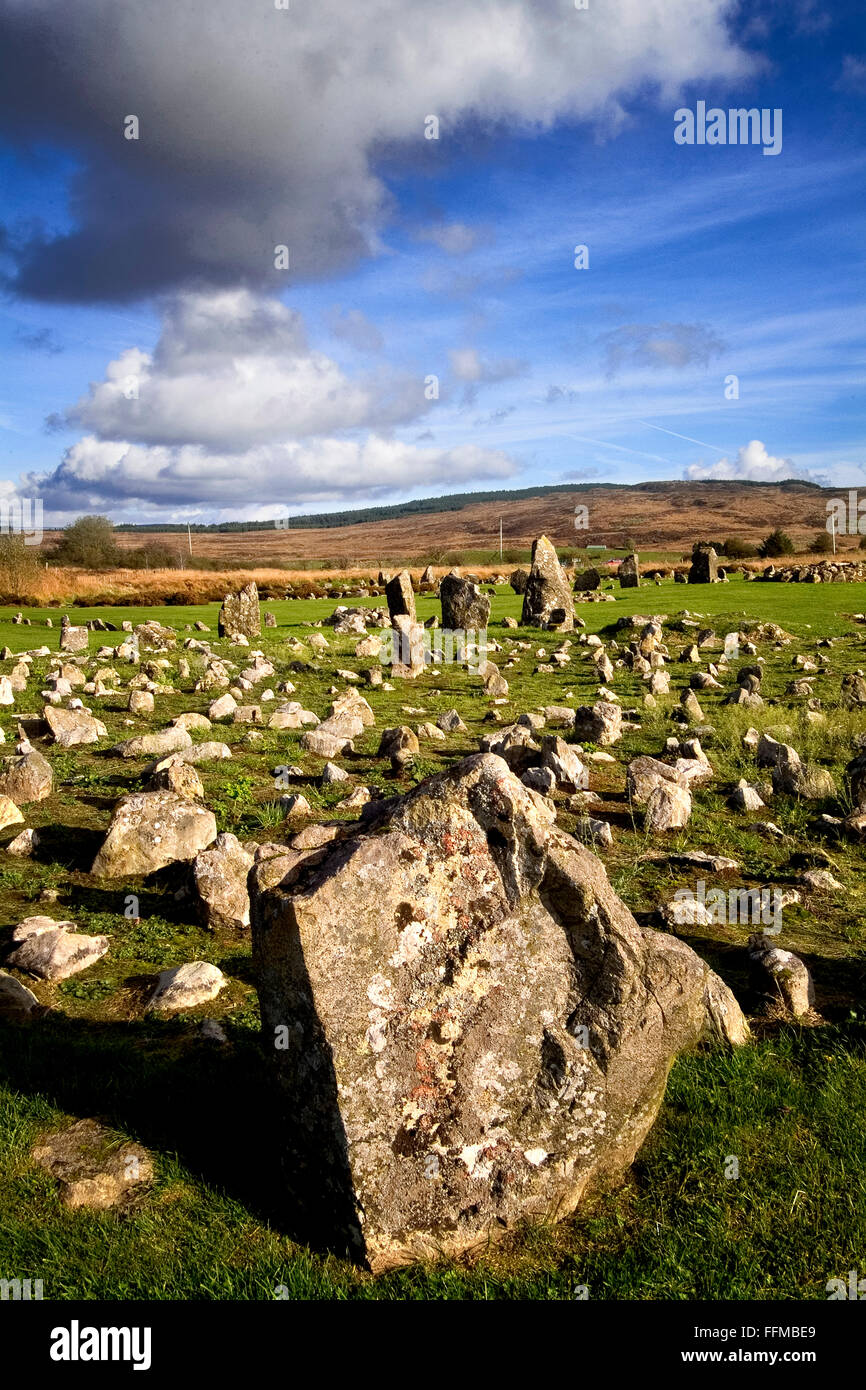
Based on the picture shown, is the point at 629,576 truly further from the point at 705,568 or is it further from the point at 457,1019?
the point at 457,1019

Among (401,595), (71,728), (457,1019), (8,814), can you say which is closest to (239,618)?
(401,595)

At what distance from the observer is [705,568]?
137ft

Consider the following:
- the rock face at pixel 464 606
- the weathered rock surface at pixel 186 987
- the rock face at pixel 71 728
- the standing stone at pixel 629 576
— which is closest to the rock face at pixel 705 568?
the standing stone at pixel 629 576

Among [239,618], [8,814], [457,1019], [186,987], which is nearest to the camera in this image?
[457,1019]

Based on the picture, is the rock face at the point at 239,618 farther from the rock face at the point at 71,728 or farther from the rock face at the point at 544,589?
the rock face at the point at 71,728

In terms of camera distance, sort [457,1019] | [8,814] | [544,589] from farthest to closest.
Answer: [544,589]
[8,814]
[457,1019]

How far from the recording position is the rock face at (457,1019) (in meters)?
3.57

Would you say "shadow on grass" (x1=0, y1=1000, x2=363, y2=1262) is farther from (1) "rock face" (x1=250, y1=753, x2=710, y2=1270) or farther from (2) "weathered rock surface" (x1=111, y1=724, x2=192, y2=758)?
(2) "weathered rock surface" (x1=111, y1=724, x2=192, y2=758)

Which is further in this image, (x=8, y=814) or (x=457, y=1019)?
(x=8, y=814)

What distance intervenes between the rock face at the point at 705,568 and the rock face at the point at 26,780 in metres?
36.7

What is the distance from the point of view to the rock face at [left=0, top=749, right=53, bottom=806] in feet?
30.7

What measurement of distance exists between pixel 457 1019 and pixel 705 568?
4083 cm
